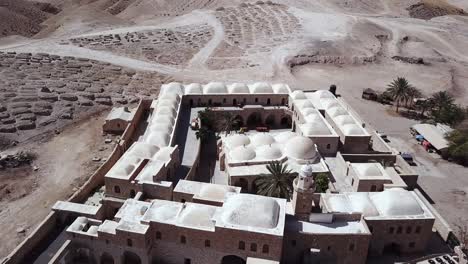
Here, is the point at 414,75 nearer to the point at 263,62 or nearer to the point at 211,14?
the point at 263,62

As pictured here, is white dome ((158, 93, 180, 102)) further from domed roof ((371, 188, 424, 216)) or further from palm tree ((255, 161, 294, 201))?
domed roof ((371, 188, 424, 216))

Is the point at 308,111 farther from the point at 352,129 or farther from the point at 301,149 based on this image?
the point at 301,149

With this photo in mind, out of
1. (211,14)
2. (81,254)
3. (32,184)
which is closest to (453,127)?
(81,254)

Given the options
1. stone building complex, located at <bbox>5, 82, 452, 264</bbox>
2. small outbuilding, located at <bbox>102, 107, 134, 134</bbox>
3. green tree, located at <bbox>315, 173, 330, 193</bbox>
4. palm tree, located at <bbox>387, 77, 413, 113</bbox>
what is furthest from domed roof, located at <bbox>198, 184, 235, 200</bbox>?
palm tree, located at <bbox>387, 77, 413, 113</bbox>

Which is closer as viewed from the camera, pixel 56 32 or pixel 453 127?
pixel 453 127

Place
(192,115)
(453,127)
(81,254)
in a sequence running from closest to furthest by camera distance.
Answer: (81,254)
(192,115)
(453,127)

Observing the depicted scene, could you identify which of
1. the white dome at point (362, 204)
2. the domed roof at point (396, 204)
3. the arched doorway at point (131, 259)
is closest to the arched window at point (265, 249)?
the white dome at point (362, 204)

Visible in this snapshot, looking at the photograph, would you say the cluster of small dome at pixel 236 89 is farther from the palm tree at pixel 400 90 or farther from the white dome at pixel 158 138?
the palm tree at pixel 400 90

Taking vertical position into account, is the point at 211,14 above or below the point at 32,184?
above

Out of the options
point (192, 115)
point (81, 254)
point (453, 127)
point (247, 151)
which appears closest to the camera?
point (81, 254)
